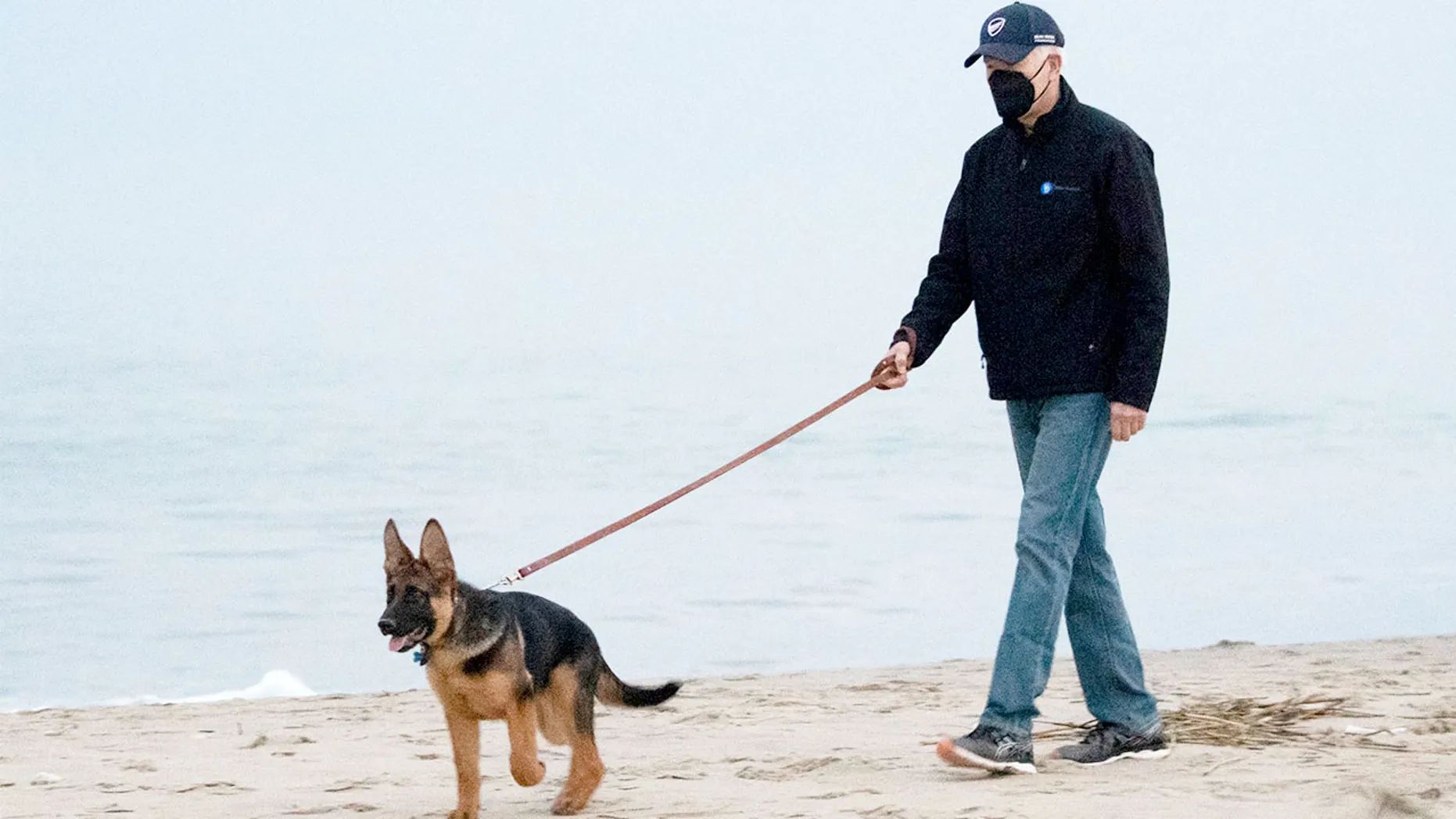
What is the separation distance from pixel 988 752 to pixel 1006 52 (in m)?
1.92

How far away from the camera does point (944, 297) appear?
566 centimetres

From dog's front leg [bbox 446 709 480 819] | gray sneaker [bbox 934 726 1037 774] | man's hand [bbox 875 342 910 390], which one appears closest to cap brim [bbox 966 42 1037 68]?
man's hand [bbox 875 342 910 390]

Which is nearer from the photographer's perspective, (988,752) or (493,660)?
(493,660)

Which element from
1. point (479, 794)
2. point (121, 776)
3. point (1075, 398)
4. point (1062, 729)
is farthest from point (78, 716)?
point (1075, 398)

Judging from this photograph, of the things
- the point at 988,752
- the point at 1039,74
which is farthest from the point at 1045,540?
the point at 1039,74

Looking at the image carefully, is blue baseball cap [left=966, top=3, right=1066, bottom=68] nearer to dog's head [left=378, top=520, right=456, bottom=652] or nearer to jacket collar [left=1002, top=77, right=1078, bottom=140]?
jacket collar [left=1002, top=77, right=1078, bottom=140]

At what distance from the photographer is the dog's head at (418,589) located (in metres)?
4.77

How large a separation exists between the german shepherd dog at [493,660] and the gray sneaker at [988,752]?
964 millimetres

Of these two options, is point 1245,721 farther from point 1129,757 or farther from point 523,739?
point 523,739

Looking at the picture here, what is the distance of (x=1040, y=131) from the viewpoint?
5324 millimetres

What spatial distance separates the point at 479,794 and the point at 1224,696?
3108mm

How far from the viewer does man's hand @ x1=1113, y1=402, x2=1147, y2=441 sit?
205 inches

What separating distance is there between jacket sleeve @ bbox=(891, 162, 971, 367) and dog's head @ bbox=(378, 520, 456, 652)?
157 cm

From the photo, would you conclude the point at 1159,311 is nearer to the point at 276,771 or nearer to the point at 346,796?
the point at 346,796
